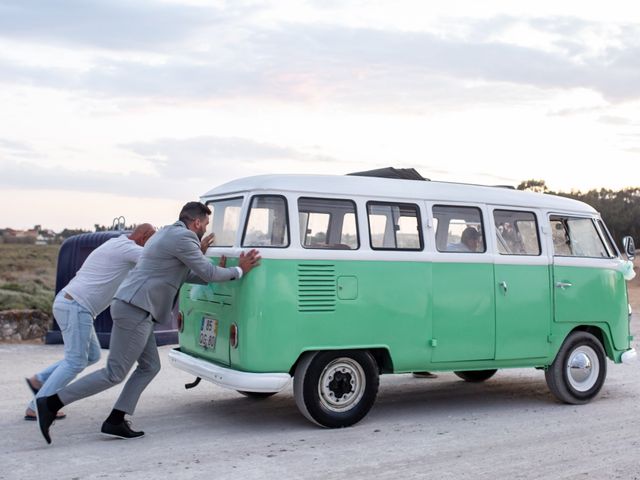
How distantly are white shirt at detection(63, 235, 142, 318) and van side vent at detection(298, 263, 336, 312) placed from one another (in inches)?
61.3

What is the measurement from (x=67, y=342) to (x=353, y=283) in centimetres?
266

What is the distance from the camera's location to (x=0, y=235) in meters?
85.9

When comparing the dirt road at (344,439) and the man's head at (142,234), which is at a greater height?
the man's head at (142,234)

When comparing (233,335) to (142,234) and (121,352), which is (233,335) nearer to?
(121,352)

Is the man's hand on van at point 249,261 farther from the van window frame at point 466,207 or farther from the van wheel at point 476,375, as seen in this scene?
the van wheel at point 476,375

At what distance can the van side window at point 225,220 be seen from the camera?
8.09 metres

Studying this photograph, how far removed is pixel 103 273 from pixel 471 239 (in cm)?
370

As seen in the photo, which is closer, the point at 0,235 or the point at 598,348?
the point at 598,348

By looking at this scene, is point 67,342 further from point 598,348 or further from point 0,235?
point 0,235

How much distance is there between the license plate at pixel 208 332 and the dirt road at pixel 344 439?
77cm

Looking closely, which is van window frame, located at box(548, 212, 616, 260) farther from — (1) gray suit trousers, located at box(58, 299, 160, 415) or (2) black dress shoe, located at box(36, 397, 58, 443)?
(2) black dress shoe, located at box(36, 397, 58, 443)

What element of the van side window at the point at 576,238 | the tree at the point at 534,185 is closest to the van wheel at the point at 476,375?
the van side window at the point at 576,238

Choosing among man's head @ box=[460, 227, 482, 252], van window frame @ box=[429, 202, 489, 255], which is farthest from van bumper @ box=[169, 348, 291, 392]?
man's head @ box=[460, 227, 482, 252]

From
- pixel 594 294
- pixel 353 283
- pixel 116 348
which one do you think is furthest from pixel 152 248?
pixel 594 294
